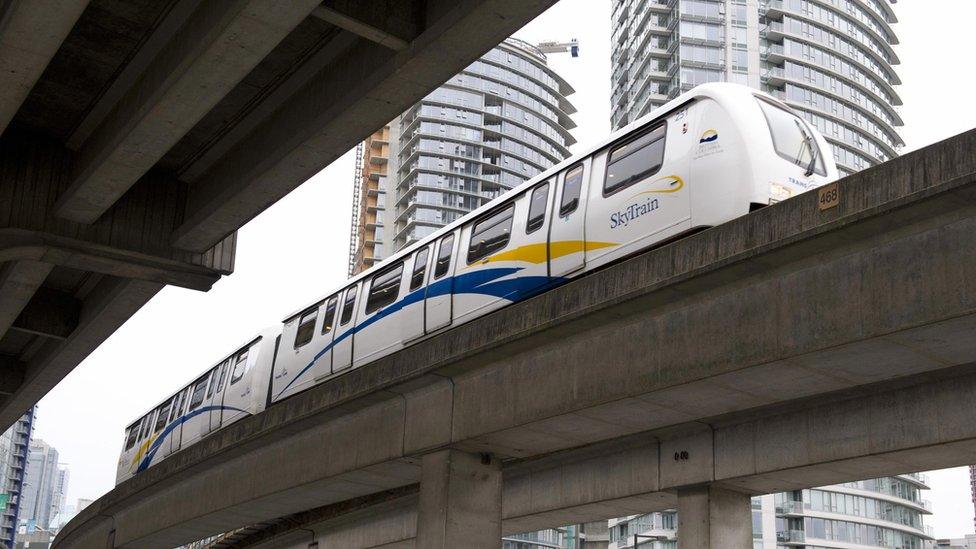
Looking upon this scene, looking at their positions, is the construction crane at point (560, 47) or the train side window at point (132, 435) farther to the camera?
the construction crane at point (560, 47)

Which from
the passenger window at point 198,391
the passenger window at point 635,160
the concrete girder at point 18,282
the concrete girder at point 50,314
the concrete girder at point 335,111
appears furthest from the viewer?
the passenger window at point 198,391

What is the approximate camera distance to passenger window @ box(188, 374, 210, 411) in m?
28.8

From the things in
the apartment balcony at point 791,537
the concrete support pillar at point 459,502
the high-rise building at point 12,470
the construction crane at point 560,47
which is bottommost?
the concrete support pillar at point 459,502

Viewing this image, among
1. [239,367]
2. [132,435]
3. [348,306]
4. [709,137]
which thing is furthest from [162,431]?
[709,137]

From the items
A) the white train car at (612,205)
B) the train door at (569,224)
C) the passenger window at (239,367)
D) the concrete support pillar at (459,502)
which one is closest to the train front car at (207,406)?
the passenger window at (239,367)

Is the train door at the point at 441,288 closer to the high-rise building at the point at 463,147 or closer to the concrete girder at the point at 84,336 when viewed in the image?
the concrete girder at the point at 84,336

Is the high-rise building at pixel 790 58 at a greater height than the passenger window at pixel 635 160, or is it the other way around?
the high-rise building at pixel 790 58

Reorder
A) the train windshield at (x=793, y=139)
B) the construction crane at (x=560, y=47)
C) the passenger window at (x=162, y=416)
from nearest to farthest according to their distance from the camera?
the train windshield at (x=793, y=139), the passenger window at (x=162, y=416), the construction crane at (x=560, y=47)

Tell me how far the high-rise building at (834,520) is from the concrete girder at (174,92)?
74.6 m

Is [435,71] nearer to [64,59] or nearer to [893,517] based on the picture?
[64,59]

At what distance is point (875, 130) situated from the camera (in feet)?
342

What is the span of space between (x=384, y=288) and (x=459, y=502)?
6.30m

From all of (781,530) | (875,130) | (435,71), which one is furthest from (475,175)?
(435,71)

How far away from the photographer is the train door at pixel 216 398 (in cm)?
2716
